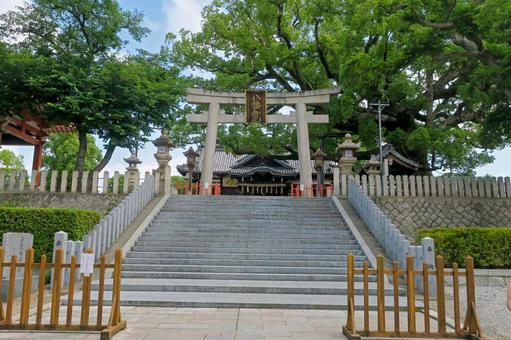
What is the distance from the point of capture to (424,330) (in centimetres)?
464

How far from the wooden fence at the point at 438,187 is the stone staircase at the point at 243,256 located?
1.77 metres

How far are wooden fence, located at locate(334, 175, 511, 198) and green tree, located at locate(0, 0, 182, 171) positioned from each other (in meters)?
8.88

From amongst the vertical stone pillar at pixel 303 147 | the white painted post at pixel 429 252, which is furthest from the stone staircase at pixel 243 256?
the vertical stone pillar at pixel 303 147

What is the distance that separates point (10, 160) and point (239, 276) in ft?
136

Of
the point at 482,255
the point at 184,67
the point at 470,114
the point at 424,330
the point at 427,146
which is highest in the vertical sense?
the point at 184,67

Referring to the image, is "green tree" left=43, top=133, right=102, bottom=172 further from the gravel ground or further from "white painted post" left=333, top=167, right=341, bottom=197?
the gravel ground

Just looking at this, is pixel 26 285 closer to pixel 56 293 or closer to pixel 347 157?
pixel 56 293

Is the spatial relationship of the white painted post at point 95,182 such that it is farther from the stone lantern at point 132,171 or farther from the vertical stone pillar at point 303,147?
the vertical stone pillar at point 303,147

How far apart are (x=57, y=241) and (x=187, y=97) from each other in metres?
11.1

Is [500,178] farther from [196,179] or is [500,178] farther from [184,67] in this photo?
[196,179]

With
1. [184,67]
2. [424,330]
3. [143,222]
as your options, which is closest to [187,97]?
[184,67]

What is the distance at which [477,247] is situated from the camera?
837cm

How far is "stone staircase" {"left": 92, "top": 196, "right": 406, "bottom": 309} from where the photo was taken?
675 cm

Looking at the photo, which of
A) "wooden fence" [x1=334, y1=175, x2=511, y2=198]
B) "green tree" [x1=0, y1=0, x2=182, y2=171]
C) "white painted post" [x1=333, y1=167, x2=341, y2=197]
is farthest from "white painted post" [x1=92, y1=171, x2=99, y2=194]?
"wooden fence" [x1=334, y1=175, x2=511, y2=198]
